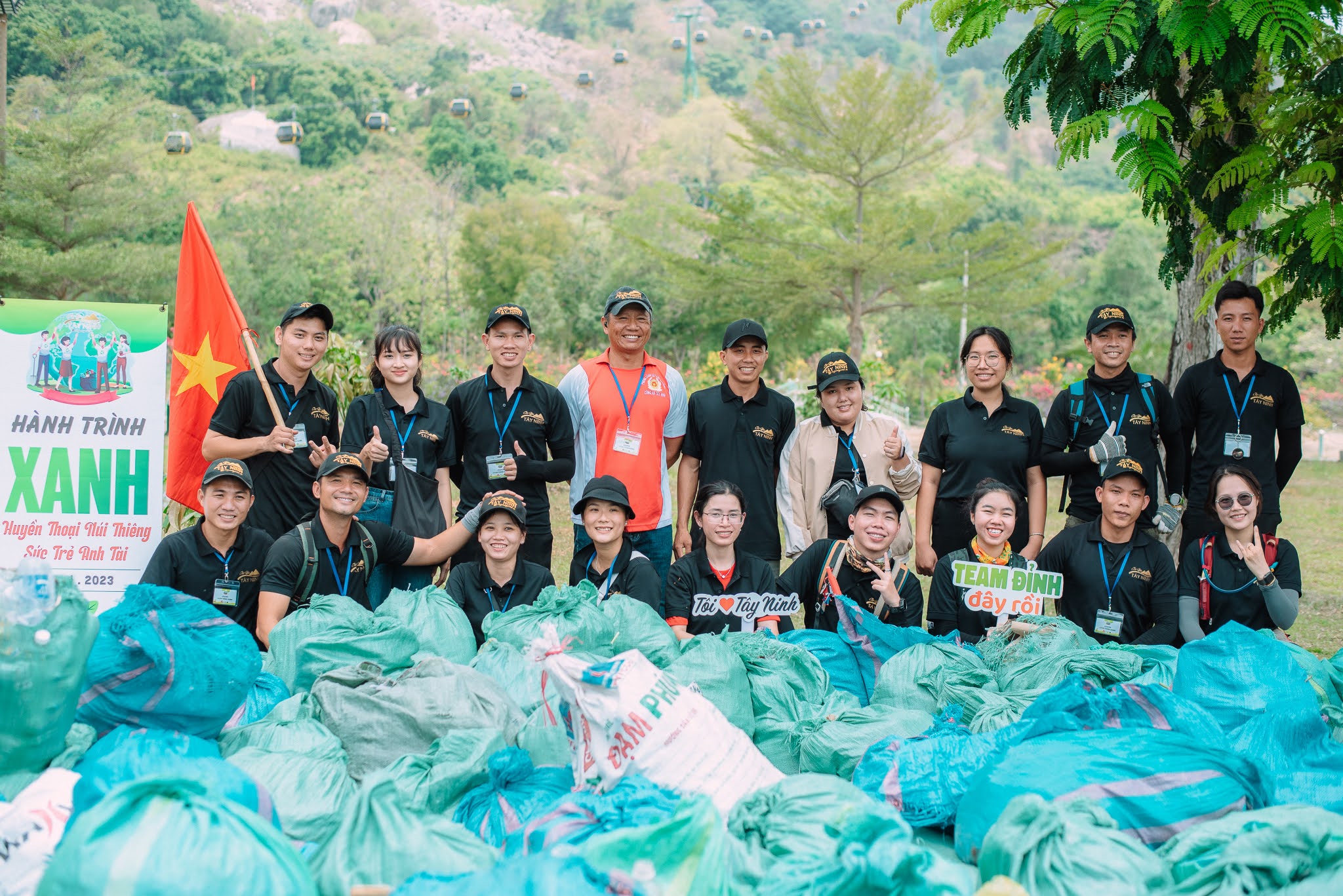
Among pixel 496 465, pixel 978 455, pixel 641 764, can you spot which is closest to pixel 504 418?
pixel 496 465

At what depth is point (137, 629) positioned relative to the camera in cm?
263

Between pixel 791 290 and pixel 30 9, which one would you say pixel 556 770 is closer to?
pixel 791 290

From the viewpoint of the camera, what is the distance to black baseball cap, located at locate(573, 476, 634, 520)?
395cm

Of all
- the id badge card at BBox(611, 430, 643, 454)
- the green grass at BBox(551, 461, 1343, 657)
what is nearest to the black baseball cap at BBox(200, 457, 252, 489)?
the id badge card at BBox(611, 430, 643, 454)

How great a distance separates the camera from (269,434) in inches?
170

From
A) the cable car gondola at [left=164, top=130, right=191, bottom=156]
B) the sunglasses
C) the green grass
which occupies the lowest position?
the green grass

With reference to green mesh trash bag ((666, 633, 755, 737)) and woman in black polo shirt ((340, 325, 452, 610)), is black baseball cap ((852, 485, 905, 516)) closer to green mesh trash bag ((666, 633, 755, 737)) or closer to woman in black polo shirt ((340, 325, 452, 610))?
green mesh trash bag ((666, 633, 755, 737))

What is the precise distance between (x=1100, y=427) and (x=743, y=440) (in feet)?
4.85

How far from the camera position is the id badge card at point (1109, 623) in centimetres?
378

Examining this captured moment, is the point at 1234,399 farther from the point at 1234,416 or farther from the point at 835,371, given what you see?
the point at 835,371

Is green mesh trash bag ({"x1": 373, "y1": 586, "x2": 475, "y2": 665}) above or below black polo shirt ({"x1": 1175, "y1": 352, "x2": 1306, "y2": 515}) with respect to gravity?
below

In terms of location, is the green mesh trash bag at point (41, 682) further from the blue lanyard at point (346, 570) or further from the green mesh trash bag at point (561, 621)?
the blue lanyard at point (346, 570)

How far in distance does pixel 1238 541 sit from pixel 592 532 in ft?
7.65

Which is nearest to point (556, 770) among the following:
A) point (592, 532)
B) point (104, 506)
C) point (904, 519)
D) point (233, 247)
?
point (592, 532)
